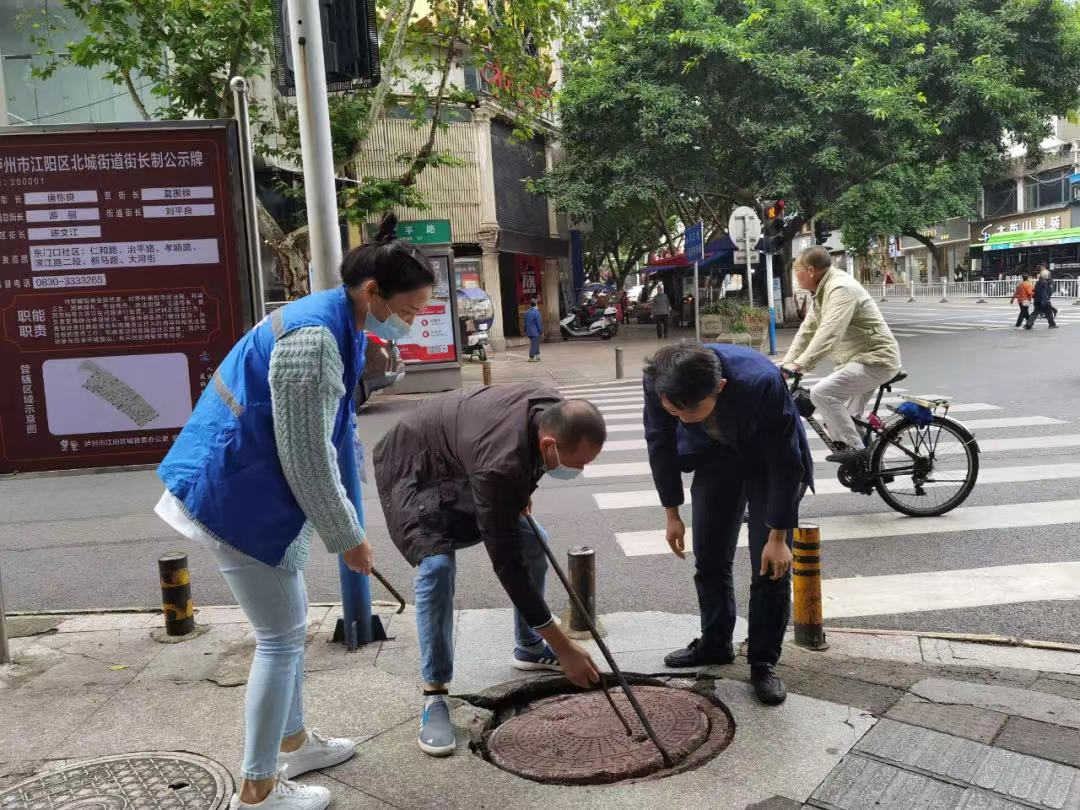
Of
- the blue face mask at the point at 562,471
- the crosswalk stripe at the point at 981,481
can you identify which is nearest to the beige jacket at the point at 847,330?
the crosswalk stripe at the point at 981,481

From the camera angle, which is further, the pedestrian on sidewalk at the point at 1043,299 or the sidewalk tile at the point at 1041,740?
the pedestrian on sidewalk at the point at 1043,299

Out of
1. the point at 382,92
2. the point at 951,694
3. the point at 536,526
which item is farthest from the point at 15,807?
the point at 382,92

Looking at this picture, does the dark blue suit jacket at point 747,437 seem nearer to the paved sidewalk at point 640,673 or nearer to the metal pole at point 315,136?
the paved sidewalk at point 640,673

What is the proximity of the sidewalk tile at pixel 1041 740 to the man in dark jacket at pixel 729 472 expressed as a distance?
0.79 meters

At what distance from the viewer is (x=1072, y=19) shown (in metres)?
21.8

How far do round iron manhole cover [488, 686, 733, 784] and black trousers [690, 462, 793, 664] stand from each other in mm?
348

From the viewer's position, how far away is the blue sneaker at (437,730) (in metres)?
3.30

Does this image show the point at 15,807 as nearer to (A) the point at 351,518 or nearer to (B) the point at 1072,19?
(A) the point at 351,518

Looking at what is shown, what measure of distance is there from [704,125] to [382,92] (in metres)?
9.87

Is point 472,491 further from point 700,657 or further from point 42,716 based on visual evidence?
point 42,716

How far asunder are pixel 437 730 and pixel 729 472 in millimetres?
1498

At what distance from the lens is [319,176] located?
14.6 feet

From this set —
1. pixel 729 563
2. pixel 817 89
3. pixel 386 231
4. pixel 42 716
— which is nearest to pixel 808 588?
pixel 729 563

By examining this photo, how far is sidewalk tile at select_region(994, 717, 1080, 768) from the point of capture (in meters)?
3.08
